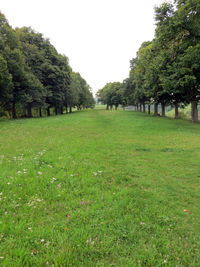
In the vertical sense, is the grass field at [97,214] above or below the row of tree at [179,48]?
below

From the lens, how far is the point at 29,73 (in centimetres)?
3719

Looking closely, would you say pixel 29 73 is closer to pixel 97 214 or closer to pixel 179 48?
pixel 179 48

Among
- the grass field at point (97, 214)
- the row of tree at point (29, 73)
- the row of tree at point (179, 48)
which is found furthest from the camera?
the row of tree at point (29, 73)

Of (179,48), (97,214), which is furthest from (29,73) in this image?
(97,214)

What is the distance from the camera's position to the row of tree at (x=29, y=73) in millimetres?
31756

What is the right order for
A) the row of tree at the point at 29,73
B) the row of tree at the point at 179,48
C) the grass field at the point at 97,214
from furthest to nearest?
the row of tree at the point at 29,73 → the row of tree at the point at 179,48 → the grass field at the point at 97,214

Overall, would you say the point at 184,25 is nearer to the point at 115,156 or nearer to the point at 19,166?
the point at 115,156

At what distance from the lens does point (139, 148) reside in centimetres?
1305

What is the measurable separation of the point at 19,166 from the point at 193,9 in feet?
98.3

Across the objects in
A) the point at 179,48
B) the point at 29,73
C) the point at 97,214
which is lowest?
the point at 97,214

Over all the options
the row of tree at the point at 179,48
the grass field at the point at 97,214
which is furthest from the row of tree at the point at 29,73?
the grass field at the point at 97,214

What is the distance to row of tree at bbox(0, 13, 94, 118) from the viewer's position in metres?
31.8

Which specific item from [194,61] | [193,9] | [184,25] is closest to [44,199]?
[194,61]

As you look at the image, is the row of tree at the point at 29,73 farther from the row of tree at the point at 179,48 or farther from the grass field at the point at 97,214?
the grass field at the point at 97,214
